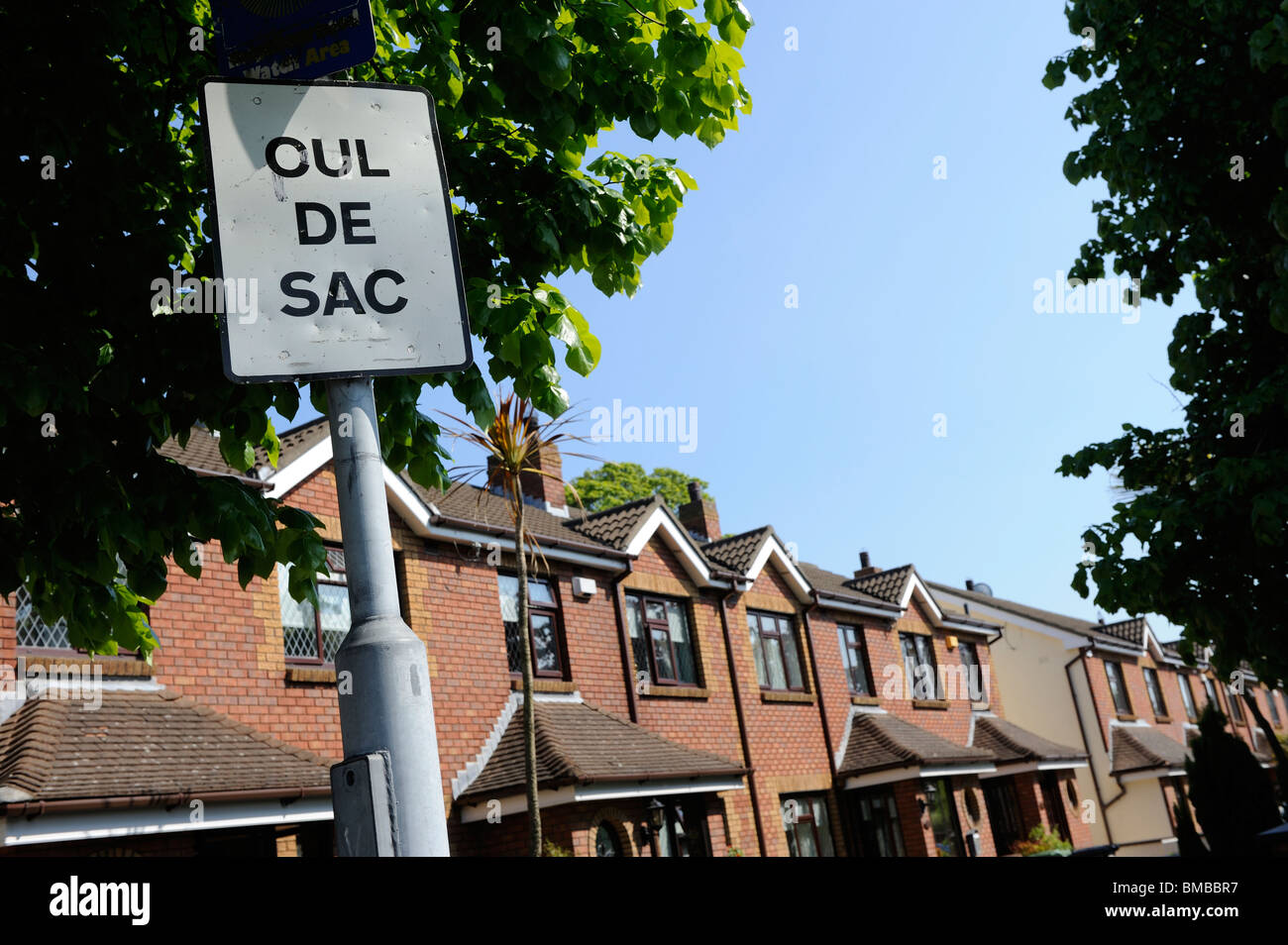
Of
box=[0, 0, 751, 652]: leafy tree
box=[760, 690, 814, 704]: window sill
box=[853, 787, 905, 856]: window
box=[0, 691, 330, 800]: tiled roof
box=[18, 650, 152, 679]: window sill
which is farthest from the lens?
box=[853, 787, 905, 856]: window

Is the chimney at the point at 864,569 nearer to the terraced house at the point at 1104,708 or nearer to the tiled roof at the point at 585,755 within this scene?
the terraced house at the point at 1104,708

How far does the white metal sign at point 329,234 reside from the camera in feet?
7.82

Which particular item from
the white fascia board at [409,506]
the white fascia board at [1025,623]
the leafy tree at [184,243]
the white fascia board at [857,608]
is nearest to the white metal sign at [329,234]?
the leafy tree at [184,243]

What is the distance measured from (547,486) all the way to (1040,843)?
1615cm

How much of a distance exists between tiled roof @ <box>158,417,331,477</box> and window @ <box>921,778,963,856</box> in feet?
52.1

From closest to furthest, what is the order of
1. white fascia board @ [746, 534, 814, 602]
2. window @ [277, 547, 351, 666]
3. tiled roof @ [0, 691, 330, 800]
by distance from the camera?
tiled roof @ [0, 691, 330, 800] → window @ [277, 547, 351, 666] → white fascia board @ [746, 534, 814, 602]

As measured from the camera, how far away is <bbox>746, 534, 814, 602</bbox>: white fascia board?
922 inches

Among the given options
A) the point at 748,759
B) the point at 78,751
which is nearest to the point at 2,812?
the point at 78,751

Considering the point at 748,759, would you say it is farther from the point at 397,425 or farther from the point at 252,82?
the point at 252,82

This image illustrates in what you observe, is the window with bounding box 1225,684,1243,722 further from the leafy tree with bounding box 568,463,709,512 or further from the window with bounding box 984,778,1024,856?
the leafy tree with bounding box 568,463,709,512

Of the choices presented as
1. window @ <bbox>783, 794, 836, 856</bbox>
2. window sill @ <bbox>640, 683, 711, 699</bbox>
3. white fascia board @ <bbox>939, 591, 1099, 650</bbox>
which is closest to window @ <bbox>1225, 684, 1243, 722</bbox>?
white fascia board @ <bbox>939, 591, 1099, 650</bbox>

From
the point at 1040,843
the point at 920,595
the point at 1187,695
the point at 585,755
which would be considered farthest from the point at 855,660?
the point at 1187,695

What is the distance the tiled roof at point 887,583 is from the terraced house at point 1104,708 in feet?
21.9

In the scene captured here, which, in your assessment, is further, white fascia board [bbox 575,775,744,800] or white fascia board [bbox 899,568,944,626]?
white fascia board [bbox 899,568,944,626]
